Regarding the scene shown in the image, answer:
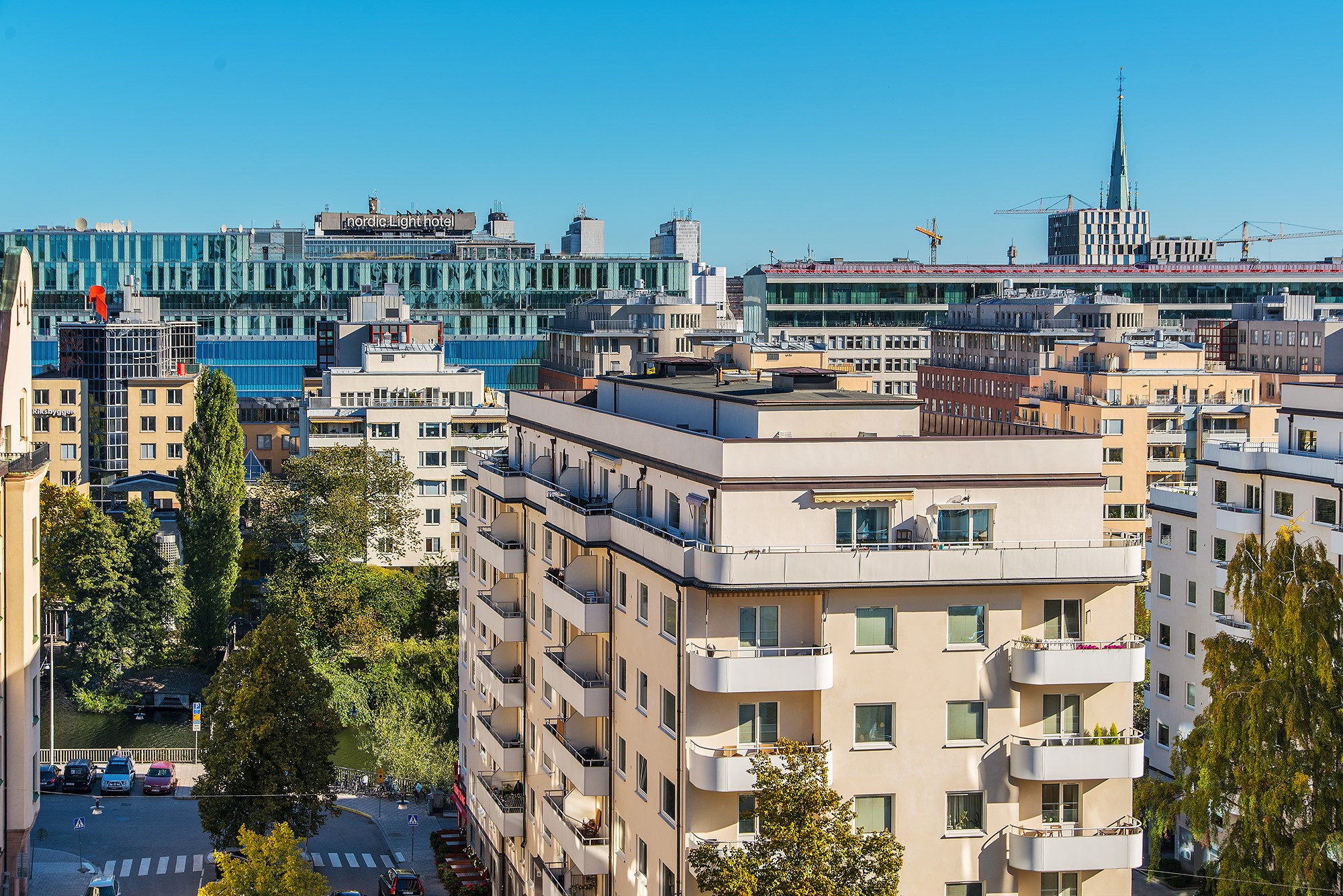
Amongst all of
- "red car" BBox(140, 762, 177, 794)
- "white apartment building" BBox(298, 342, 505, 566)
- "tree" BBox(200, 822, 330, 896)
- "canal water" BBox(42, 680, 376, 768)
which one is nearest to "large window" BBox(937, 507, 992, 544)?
"tree" BBox(200, 822, 330, 896)

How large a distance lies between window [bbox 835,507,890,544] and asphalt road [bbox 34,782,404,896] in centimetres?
3309

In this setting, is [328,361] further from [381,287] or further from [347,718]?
[347,718]

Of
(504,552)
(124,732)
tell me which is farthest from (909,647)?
(124,732)

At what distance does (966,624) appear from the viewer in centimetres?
3725

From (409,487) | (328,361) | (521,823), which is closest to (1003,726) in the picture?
(521,823)

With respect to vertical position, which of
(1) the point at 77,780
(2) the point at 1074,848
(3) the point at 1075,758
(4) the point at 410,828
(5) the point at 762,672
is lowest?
(4) the point at 410,828

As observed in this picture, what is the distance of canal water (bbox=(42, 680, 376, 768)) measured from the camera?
280 ft

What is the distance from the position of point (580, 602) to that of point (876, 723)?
386 inches

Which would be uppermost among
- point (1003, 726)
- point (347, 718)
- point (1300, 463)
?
point (1300, 463)

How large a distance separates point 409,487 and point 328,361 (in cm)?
6271

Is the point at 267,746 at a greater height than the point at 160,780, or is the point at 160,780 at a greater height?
the point at 267,746

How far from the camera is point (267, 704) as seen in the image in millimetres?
61562

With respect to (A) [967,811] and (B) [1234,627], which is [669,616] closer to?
(A) [967,811]

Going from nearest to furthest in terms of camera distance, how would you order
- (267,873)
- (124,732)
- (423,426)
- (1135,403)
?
(267,873) → (124,732) → (1135,403) → (423,426)
